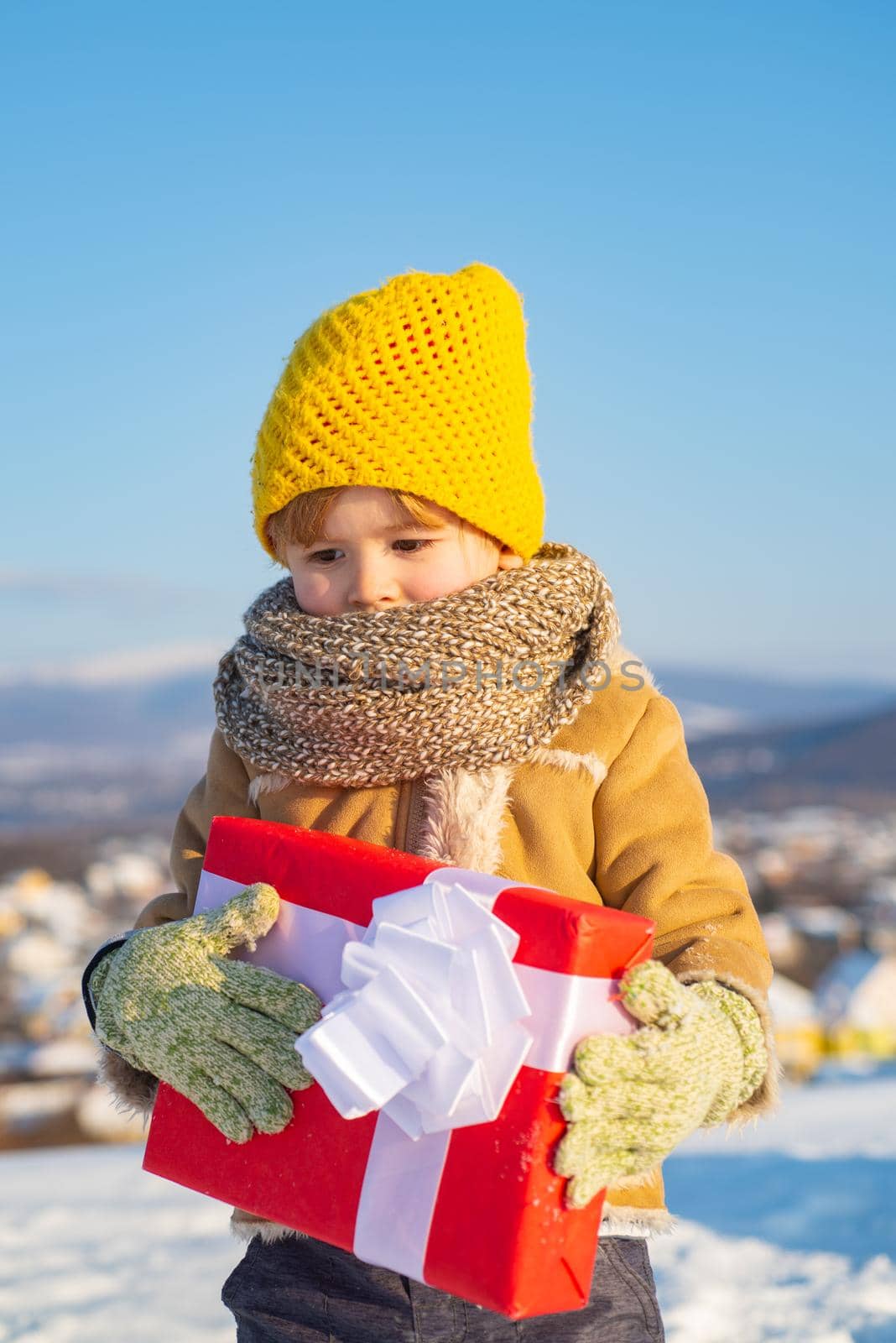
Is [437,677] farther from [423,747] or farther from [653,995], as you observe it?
[653,995]

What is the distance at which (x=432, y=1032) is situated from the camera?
1.08 metres

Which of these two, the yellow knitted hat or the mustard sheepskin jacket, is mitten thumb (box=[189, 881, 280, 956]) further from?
the yellow knitted hat

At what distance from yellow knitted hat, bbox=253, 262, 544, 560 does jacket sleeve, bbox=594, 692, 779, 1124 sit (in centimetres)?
38

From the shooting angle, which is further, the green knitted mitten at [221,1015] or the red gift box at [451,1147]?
the green knitted mitten at [221,1015]

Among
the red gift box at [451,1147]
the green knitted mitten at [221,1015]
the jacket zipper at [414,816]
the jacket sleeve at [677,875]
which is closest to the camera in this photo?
the red gift box at [451,1147]

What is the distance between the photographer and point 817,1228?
8.34ft

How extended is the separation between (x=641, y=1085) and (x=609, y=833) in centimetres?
40

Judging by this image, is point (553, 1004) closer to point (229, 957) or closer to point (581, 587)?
point (229, 957)

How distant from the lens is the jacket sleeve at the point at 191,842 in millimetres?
1578

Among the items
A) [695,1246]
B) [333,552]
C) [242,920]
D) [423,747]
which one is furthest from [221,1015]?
[695,1246]

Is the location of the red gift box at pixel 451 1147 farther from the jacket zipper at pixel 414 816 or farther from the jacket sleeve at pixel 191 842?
the jacket sleeve at pixel 191 842

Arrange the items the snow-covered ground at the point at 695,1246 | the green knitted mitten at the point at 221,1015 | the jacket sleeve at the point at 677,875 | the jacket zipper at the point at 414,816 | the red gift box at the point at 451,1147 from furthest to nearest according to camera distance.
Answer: the snow-covered ground at the point at 695,1246, the jacket zipper at the point at 414,816, the jacket sleeve at the point at 677,875, the green knitted mitten at the point at 221,1015, the red gift box at the point at 451,1147

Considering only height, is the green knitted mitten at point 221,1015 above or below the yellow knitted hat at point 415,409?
below

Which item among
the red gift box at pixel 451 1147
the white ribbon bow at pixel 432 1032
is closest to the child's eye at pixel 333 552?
the red gift box at pixel 451 1147
